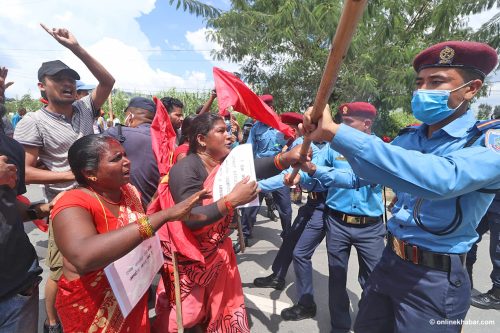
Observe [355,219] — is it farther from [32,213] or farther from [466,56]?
[32,213]

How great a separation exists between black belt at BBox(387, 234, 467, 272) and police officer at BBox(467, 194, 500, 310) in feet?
7.84

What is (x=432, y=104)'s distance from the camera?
4.92 ft

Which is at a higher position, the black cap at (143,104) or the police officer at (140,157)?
the black cap at (143,104)

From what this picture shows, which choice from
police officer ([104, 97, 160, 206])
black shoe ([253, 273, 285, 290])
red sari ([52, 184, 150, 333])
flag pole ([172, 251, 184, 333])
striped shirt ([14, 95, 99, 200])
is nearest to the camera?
red sari ([52, 184, 150, 333])

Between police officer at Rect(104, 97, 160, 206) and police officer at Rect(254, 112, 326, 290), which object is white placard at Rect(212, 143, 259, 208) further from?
police officer at Rect(104, 97, 160, 206)

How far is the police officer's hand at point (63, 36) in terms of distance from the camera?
2.23 metres

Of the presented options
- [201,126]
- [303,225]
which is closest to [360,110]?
[303,225]

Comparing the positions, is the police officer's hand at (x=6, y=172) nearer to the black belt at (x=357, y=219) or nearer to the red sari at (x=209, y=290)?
the red sari at (x=209, y=290)

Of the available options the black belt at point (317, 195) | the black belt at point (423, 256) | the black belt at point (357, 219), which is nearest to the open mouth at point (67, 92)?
the black belt at point (317, 195)

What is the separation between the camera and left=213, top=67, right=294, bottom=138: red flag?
6.86 ft

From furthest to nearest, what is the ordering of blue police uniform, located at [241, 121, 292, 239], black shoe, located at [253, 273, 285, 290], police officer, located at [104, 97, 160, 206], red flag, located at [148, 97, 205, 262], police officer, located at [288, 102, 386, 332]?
blue police uniform, located at [241, 121, 292, 239] → black shoe, located at [253, 273, 285, 290] → police officer, located at [104, 97, 160, 206] → police officer, located at [288, 102, 386, 332] → red flag, located at [148, 97, 205, 262]

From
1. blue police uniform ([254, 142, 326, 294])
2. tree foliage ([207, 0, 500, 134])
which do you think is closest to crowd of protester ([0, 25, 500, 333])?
blue police uniform ([254, 142, 326, 294])

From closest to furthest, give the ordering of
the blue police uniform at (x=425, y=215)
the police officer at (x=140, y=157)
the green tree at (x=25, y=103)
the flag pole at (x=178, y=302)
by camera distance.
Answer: the blue police uniform at (x=425, y=215) → the flag pole at (x=178, y=302) → the police officer at (x=140, y=157) → the green tree at (x=25, y=103)

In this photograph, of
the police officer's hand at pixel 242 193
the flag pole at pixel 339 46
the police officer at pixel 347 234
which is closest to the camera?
the flag pole at pixel 339 46
